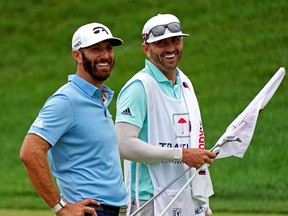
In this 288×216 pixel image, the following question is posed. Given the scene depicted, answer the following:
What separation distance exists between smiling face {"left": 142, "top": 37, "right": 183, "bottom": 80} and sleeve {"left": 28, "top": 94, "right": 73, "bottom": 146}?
4.27 feet

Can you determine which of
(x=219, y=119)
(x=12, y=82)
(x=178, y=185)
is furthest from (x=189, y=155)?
(x=12, y=82)

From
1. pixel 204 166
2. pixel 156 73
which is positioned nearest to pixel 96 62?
pixel 156 73

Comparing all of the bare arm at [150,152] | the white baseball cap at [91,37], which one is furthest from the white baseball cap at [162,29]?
the white baseball cap at [91,37]

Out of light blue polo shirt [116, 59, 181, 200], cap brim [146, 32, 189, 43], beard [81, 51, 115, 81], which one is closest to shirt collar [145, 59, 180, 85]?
light blue polo shirt [116, 59, 181, 200]

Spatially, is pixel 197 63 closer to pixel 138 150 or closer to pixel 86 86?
pixel 138 150

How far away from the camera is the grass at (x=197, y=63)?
15281 millimetres

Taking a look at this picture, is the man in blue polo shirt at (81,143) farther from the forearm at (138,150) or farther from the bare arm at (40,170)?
the forearm at (138,150)

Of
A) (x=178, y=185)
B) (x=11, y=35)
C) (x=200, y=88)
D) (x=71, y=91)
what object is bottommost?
(x=178, y=185)

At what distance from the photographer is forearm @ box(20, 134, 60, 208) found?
577cm

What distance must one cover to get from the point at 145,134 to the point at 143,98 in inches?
9.6

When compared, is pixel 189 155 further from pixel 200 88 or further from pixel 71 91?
pixel 200 88

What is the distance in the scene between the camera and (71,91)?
19.9ft

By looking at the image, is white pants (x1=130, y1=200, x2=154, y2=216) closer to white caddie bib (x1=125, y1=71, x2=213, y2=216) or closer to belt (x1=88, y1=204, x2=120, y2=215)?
white caddie bib (x1=125, y1=71, x2=213, y2=216)

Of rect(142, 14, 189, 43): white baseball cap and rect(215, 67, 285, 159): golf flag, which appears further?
rect(215, 67, 285, 159): golf flag
